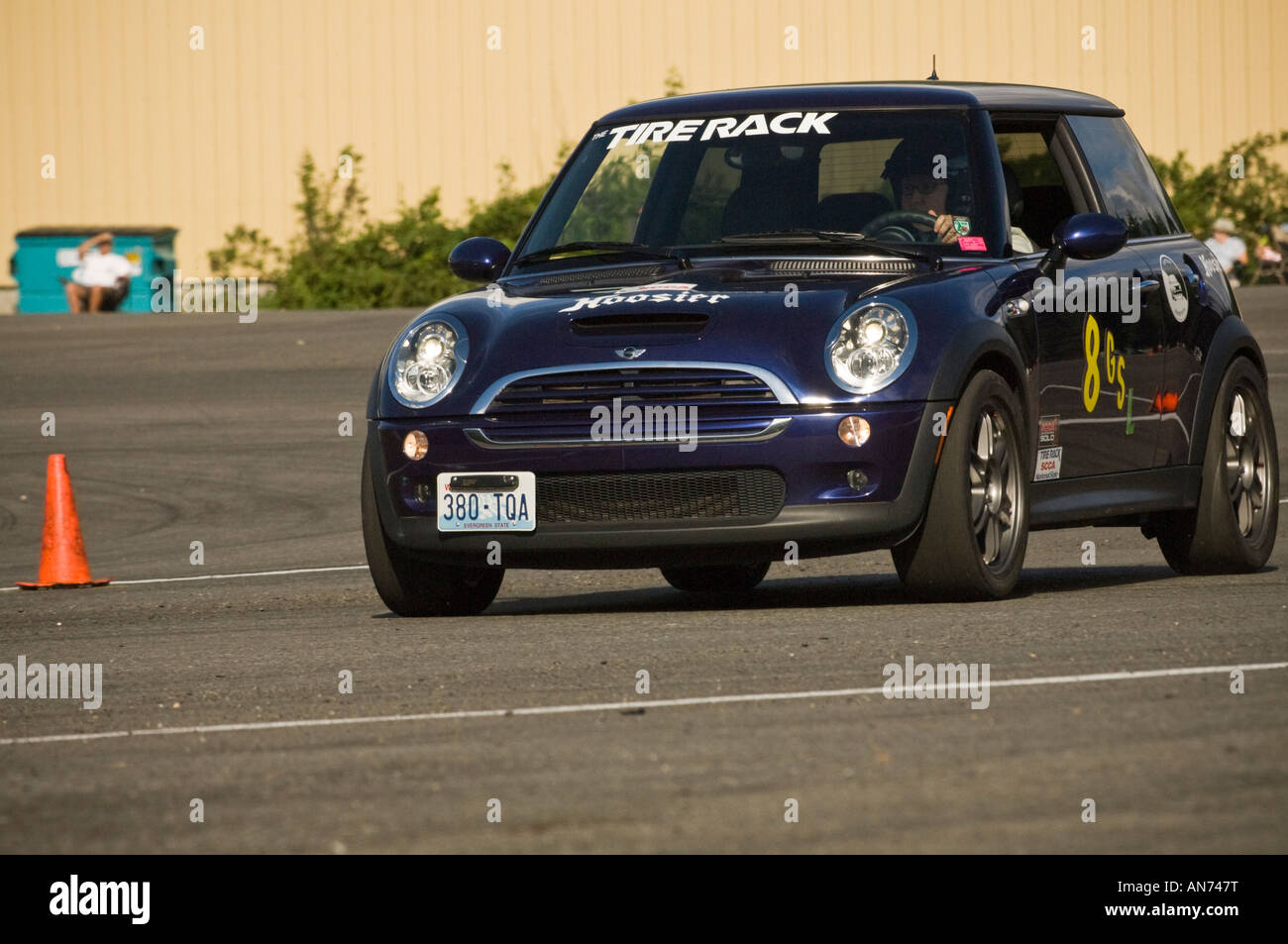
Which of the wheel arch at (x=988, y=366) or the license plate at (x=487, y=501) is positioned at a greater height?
the wheel arch at (x=988, y=366)

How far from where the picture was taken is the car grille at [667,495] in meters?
7.65

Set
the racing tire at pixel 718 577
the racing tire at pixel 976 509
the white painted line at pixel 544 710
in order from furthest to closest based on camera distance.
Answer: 1. the racing tire at pixel 718 577
2. the racing tire at pixel 976 509
3. the white painted line at pixel 544 710

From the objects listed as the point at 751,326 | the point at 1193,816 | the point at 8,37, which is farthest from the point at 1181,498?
the point at 8,37

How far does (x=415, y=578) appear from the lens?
331 inches

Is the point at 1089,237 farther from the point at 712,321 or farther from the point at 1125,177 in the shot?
the point at 712,321

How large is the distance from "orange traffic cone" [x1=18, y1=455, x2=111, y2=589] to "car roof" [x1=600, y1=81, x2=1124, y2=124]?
3.39 meters
